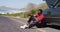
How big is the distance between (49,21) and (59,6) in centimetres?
119

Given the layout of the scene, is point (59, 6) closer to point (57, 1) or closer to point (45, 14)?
point (57, 1)

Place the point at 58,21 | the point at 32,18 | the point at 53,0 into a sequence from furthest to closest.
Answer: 1. the point at 32,18
2. the point at 53,0
3. the point at 58,21

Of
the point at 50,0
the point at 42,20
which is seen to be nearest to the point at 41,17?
the point at 42,20

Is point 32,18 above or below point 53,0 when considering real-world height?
below

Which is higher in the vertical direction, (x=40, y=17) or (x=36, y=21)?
(x=40, y=17)

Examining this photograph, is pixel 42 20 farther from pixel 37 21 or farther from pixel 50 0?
pixel 50 0

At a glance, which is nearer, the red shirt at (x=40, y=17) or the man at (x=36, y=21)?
the red shirt at (x=40, y=17)

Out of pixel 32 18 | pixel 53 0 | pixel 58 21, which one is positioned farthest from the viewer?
pixel 32 18

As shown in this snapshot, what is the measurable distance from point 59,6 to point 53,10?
1.65 feet

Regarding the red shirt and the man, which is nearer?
the red shirt

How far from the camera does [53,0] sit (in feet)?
53.5

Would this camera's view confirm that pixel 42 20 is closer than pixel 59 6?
No

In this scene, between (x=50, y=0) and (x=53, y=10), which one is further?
(x=50, y=0)

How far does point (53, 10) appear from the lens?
604 inches
